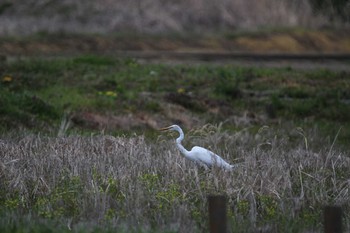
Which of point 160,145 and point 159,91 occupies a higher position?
point 160,145

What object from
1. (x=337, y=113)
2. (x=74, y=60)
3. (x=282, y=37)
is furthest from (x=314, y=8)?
(x=282, y=37)

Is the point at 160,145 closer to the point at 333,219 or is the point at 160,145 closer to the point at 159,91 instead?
the point at 333,219

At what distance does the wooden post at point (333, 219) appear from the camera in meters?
7.82

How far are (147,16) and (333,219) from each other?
33.3 meters

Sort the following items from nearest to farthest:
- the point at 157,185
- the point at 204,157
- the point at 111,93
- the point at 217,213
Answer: the point at 217,213, the point at 157,185, the point at 204,157, the point at 111,93

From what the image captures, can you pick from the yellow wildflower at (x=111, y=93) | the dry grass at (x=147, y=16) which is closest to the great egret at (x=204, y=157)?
the yellow wildflower at (x=111, y=93)

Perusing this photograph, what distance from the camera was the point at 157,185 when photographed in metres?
11.1

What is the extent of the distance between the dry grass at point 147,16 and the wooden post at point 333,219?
29.5 m

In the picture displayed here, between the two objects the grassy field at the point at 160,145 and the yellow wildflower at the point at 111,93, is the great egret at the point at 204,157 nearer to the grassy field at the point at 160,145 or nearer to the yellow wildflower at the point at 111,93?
the grassy field at the point at 160,145

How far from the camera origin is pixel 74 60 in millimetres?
24188

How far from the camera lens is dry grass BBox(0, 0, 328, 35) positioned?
38.4m

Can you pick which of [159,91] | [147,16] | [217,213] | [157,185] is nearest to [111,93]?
[159,91]

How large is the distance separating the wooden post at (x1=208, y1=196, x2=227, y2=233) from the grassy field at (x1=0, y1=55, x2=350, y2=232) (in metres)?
1.15

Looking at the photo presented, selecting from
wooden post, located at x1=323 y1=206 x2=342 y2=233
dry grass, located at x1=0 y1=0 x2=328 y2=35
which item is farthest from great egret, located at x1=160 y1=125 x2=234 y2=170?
dry grass, located at x1=0 y1=0 x2=328 y2=35
